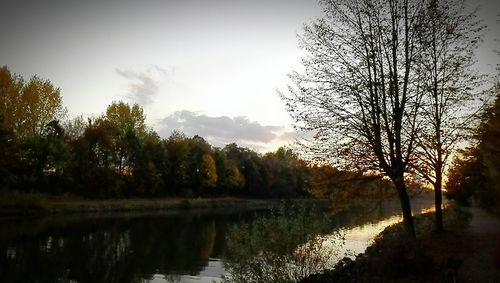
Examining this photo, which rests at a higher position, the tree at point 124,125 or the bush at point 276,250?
the tree at point 124,125

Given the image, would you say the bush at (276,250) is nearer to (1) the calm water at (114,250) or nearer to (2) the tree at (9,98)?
(1) the calm water at (114,250)

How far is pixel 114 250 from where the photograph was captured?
2819 cm

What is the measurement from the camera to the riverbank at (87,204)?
45125mm

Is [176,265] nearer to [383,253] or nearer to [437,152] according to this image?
[383,253]

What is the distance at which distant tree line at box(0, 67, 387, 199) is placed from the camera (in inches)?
2077

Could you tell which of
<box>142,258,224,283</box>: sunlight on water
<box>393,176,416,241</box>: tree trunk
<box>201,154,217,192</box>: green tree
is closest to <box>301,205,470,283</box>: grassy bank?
<box>393,176,416,241</box>: tree trunk

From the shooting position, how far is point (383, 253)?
13.7 m

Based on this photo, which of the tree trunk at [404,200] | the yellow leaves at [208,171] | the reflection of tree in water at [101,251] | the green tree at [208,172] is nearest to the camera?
the tree trunk at [404,200]

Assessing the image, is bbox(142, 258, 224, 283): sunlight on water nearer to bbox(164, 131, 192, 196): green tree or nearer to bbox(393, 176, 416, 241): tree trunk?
bbox(393, 176, 416, 241): tree trunk

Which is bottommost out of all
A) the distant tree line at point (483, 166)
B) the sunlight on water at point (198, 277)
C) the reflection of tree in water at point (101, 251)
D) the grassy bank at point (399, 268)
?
the sunlight on water at point (198, 277)

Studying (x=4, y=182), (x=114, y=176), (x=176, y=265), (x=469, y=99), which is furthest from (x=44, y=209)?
(x=469, y=99)

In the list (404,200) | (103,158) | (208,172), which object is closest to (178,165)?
(208,172)

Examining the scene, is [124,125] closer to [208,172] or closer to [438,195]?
[208,172]

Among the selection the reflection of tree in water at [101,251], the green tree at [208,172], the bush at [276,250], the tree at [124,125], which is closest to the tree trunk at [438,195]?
the bush at [276,250]
